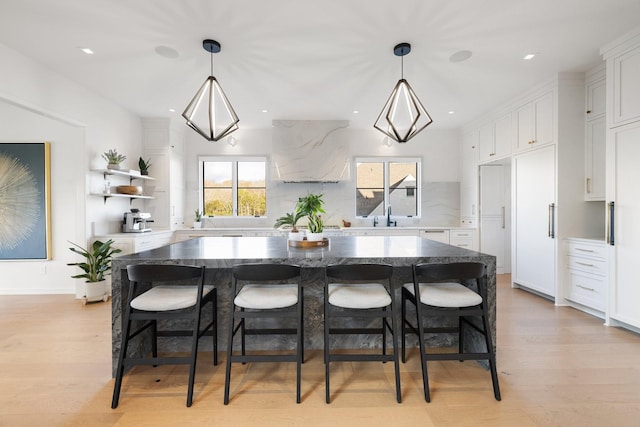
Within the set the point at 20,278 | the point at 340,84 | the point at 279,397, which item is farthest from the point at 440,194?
the point at 20,278

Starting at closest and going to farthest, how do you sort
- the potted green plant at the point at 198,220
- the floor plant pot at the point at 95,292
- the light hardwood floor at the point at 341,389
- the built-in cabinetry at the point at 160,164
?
the light hardwood floor at the point at 341,389 < the floor plant pot at the point at 95,292 < the built-in cabinetry at the point at 160,164 < the potted green plant at the point at 198,220

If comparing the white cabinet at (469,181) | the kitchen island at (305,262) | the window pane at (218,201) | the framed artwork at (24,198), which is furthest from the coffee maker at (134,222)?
the white cabinet at (469,181)

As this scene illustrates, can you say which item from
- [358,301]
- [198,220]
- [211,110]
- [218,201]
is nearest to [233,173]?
[218,201]

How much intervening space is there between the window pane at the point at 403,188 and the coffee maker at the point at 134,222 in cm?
437

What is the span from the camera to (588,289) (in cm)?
333

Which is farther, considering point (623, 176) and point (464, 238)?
point (464, 238)

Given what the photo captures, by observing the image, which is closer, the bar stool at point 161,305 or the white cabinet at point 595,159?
the bar stool at point 161,305

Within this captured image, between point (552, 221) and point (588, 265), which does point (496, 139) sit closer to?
point (552, 221)

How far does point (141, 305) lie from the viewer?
1.85m

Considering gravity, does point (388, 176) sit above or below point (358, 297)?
above

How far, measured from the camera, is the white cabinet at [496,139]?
4.46 metres

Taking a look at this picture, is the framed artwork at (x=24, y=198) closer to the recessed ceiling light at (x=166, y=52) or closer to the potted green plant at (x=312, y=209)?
the recessed ceiling light at (x=166, y=52)

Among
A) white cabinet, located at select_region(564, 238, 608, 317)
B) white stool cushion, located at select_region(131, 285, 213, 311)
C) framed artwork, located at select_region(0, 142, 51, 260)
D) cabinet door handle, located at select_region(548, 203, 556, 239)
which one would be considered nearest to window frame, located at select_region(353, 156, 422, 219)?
cabinet door handle, located at select_region(548, 203, 556, 239)

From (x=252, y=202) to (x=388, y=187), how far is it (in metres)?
2.72
